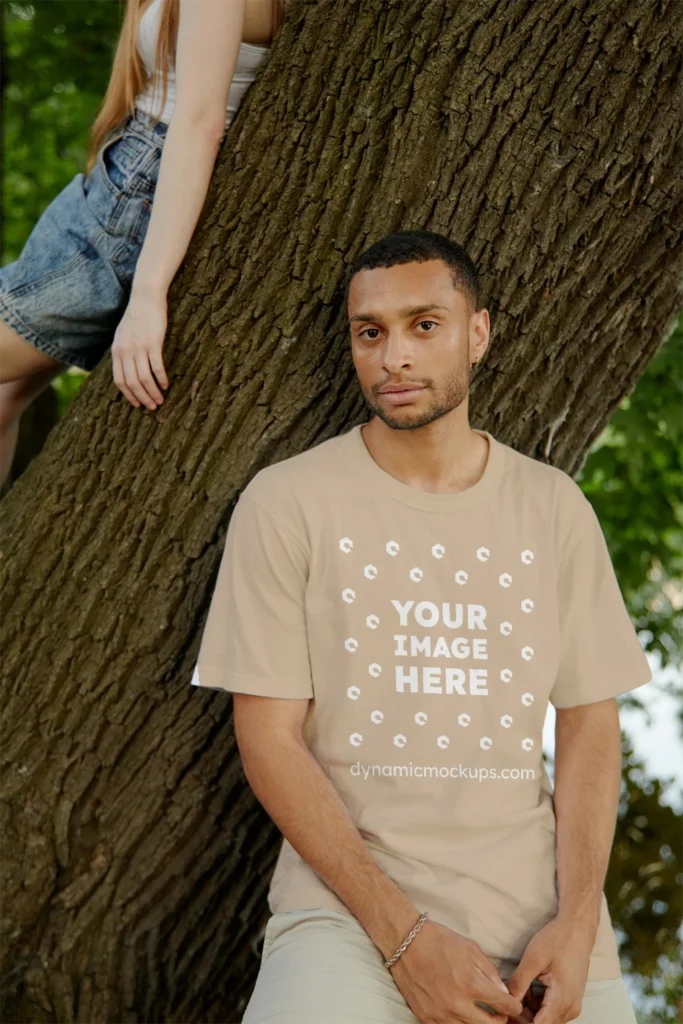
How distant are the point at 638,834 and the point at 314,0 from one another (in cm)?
507

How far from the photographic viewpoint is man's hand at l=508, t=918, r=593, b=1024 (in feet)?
7.45

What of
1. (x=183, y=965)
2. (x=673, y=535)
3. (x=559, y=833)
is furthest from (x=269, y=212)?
(x=673, y=535)

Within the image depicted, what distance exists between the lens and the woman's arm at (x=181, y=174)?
2658 mm

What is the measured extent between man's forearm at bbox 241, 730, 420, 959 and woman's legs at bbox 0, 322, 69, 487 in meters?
1.24

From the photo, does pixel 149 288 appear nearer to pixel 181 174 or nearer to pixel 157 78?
pixel 181 174

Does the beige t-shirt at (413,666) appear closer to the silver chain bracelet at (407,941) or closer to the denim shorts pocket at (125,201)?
the silver chain bracelet at (407,941)

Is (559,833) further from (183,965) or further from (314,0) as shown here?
(314,0)

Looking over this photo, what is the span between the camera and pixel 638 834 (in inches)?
251

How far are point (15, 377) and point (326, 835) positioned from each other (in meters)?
1.51

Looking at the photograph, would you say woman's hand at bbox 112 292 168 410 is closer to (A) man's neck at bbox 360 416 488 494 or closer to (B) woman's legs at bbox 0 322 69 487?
(B) woman's legs at bbox 0 322 69 487

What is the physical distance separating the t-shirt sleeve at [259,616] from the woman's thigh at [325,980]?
1.64ft

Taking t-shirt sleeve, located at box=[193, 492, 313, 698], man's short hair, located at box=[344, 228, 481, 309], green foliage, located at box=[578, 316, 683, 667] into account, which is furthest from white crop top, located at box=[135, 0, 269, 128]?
green foliage, located at box=[578, 316, 683, 667]

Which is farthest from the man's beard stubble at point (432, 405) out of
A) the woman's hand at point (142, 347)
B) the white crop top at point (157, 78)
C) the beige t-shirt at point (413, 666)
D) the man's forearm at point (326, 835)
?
the white crop top at point (157, 78)

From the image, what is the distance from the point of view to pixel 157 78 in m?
2.83
